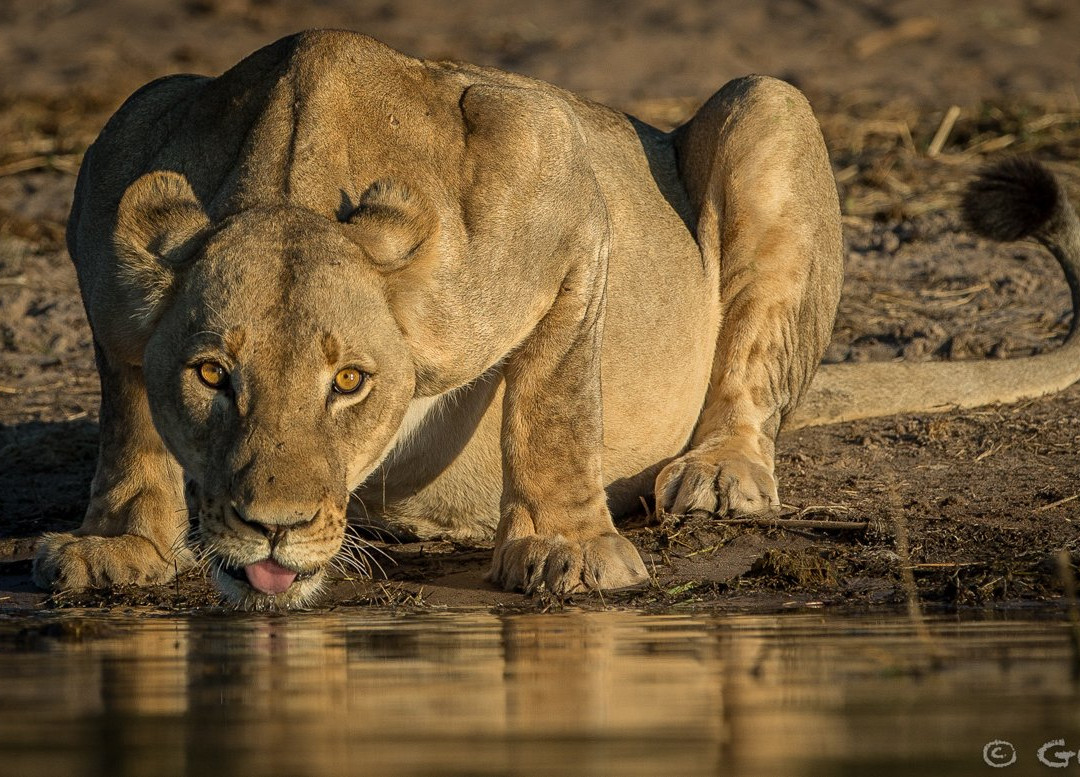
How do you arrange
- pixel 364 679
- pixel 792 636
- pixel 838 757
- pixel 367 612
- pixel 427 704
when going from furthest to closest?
pixel 367 612 → pixel 792 636 → pixel 364 679 → pixel 427 704 → pixel 838 757

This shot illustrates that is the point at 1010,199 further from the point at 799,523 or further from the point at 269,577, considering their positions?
the point at 269,577

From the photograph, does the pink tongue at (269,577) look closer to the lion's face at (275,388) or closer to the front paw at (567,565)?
the lion's face at (275,388)

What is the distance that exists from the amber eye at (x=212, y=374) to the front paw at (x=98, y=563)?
3.57 feet

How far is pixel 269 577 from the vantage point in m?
4.82

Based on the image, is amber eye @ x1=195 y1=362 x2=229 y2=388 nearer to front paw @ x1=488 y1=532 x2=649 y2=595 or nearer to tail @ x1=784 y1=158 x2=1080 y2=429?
front paw @ x1=488 y1=532 x2=649 y2=595

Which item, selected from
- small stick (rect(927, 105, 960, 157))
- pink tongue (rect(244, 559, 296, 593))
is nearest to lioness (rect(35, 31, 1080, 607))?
pink tongue (rect(244, 559, 296, 593))

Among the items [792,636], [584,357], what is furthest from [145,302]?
[792,636]

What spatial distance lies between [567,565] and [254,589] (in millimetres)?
1044

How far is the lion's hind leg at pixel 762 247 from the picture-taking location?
7.21m

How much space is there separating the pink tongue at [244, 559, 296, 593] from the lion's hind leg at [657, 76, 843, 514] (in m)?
2.50

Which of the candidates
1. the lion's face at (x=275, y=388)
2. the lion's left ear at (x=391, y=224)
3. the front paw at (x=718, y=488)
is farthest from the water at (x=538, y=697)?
the front paw at (x=718, y=488)

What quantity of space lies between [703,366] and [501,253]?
1842 mm

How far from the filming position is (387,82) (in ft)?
18.3

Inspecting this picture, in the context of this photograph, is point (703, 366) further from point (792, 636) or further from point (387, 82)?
point (792, 636)
